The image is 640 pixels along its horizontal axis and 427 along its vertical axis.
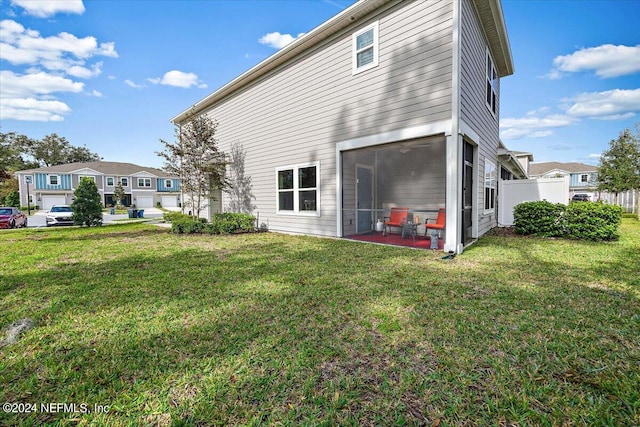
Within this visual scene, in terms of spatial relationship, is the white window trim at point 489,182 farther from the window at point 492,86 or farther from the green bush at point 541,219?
the window at point 492,86

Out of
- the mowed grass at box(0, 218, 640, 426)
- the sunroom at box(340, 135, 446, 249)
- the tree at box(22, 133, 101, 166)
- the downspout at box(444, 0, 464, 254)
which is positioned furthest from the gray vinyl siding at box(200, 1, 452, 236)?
the tree at box(22, 133, 101, 166)

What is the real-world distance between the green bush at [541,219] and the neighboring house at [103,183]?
32.2m

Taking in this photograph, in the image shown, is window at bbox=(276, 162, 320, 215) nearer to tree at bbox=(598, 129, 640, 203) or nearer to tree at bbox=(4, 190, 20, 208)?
tree at bbox=(598, 129, 640, 203)

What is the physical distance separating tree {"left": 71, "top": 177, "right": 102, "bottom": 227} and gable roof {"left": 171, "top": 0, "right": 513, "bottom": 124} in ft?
25.6

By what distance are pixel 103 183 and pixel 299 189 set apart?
128ft

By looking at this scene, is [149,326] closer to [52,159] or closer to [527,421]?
[527,421]

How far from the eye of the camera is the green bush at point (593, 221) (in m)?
7.16

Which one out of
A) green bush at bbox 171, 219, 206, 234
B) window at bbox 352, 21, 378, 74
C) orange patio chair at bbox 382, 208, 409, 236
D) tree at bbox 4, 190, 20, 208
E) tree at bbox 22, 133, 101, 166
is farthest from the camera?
tree at bbox 22, 133, 101, 166

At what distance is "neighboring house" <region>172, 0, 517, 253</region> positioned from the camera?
600 cm

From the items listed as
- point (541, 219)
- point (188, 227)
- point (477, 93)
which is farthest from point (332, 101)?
point (541, 219)

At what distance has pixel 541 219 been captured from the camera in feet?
26.3

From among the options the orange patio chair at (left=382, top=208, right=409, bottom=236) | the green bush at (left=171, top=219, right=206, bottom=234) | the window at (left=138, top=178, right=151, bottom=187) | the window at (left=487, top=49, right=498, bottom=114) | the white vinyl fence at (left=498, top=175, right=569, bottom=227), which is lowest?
the green bush at (left=171, top=219, right=206, bottom=234)

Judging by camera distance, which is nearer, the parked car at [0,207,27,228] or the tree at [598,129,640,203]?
the parked car at [0,207,27,228]

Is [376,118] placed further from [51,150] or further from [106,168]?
[51,150]
